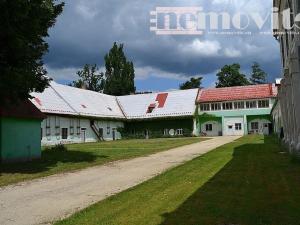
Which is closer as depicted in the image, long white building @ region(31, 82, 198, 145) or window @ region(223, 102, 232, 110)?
long white building @ region(31, 82, 198, 145)

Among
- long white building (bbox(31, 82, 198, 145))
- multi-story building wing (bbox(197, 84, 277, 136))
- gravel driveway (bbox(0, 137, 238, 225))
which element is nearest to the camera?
gravel driveway (bbox(0, 137, 238, 225))

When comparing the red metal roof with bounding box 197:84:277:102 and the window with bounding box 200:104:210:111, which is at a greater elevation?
the red metal roof with bounding box 197:84:277:102

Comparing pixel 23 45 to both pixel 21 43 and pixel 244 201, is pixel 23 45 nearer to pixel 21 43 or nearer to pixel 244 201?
pixel 21 43

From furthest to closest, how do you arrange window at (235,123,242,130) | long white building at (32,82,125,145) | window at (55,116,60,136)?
window at (235,123,242,130) < window at (55,116,60,136) < long white building at (32,82,125,145)

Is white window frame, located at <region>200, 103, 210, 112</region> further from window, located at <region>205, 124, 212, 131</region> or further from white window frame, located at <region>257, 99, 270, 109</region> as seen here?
white window frame, located at <region>257, 99, 270, 109</region>

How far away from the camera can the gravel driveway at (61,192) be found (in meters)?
7.66

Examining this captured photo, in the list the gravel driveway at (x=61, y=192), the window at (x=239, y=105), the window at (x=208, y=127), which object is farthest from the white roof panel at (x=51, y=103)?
the gravel driveway at (x=61, y=192)

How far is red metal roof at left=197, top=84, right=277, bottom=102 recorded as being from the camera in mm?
59750

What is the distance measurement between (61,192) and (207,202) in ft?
12.9

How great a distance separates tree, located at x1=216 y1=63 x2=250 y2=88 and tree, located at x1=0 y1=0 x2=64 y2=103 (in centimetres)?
6883

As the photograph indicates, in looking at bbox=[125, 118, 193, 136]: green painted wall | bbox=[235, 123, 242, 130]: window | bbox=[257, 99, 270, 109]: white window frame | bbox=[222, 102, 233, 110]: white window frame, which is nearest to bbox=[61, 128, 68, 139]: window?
bbox=[125, 118, 193, 136]: green painted wall

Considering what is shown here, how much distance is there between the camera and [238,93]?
61906 mm

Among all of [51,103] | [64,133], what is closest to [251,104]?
[64,133]

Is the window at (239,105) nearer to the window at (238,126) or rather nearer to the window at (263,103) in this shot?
the window at (263,103)
